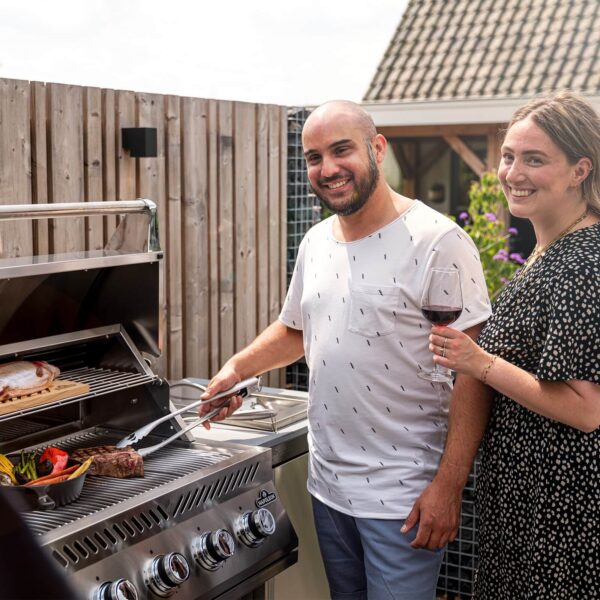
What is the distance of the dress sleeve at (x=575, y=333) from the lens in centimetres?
208

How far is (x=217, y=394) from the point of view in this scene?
2.69 meters

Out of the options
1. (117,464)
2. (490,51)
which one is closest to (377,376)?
(117,464)

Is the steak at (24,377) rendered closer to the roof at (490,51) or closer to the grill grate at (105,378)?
the grill grate at (105,378)

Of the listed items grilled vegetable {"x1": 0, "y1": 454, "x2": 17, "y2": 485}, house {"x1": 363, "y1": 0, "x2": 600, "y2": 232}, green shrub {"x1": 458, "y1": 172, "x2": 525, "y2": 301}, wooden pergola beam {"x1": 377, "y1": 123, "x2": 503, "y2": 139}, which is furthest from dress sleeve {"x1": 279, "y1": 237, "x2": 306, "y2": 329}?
wooden pergola beam {"x1": 377, "y1": 123, "x2": 503, "y2": 139}

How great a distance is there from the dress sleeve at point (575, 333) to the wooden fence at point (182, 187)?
5.95ft

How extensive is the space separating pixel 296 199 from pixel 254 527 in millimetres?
2518

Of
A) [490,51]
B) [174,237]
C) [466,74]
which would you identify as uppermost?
[490,51]

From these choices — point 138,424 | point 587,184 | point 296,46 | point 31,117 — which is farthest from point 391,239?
point 296,46

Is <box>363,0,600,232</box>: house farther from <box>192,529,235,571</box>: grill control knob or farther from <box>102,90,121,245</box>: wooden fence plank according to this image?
<box>192,529,235,571</box>: grill control knob

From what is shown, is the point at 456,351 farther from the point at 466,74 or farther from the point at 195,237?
the point at 466,74

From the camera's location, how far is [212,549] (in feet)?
7.18

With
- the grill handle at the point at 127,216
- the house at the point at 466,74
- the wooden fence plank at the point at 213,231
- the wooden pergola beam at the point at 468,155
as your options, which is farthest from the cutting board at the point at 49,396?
the wooden pergola beam at the point at 468,155

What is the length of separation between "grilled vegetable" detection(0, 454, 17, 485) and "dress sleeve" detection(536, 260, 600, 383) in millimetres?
1257

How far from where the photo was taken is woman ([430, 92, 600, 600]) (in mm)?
2100
